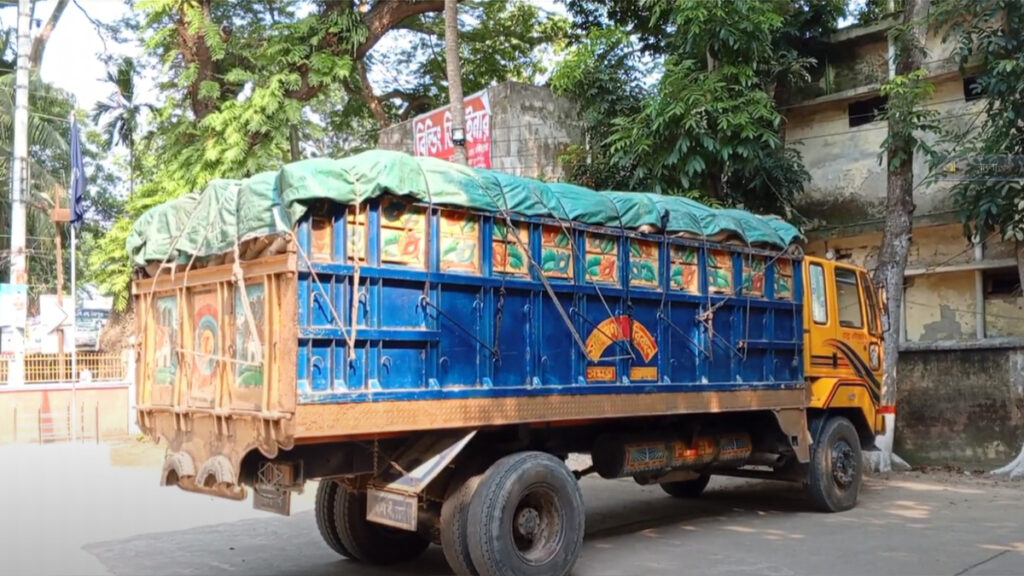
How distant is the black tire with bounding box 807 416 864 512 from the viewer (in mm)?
8898

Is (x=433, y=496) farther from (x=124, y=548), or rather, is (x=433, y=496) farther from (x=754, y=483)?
(x=754, y=483)

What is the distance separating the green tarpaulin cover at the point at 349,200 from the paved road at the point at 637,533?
8.32ft

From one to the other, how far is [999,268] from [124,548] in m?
11.7

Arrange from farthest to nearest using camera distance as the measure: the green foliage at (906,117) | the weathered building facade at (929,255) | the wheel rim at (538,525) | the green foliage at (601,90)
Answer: the green foliage at (601,90), the weathered building facade at (929,255), the green foliage at (906,117), the wheel rim at (538,525)

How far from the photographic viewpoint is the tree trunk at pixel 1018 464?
37.6 ft

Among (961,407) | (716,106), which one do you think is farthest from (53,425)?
(961,407)

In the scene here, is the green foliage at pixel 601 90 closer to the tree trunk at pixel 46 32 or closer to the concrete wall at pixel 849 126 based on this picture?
the concrete wall at pixel 849 126

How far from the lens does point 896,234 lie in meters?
12.3

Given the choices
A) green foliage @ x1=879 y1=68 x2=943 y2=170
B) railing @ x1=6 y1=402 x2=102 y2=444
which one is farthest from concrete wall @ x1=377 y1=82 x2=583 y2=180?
railing @ x1=6 y1=402 x2=102 y2=444

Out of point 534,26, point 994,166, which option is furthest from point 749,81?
point 534,26

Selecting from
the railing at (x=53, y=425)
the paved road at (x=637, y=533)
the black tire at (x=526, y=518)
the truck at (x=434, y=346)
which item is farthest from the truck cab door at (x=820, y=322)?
the railing at (x=53, y=425)

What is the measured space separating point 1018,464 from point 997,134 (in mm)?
4128

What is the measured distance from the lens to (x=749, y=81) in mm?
12148

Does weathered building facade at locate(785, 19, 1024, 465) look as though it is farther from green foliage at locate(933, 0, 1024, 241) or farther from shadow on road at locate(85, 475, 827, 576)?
shadow on road at locate(85, 475, 827, 576)
